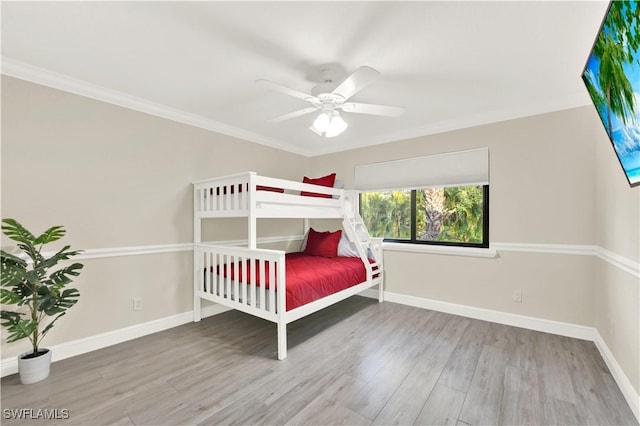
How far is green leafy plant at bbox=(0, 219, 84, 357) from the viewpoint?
5.96ft

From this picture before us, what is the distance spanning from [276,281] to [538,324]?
262 centimetres

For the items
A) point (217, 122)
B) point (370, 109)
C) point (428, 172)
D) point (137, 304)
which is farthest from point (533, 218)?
point (137, 304)

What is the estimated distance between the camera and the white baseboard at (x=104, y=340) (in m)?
2.03

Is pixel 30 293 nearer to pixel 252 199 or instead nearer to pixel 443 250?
pixel 252 199

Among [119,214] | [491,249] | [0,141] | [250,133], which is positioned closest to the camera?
[0,141]

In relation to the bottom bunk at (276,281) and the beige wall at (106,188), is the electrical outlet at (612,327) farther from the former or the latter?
the beige wall at (106,188)

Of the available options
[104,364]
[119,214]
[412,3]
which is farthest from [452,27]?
[104,364]

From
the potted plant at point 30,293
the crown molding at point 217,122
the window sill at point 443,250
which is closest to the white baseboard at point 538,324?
the window sill at point 443,250

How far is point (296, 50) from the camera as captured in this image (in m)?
1.86

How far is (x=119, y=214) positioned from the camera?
8.42ft

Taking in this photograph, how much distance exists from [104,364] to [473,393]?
2696 mm

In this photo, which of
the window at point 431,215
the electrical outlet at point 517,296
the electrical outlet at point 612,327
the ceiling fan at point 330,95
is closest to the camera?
the ceiling fan at point 330,95

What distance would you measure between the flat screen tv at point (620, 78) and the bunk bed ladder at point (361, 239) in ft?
7.87

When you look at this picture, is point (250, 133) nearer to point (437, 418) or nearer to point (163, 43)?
point (163, 43)
